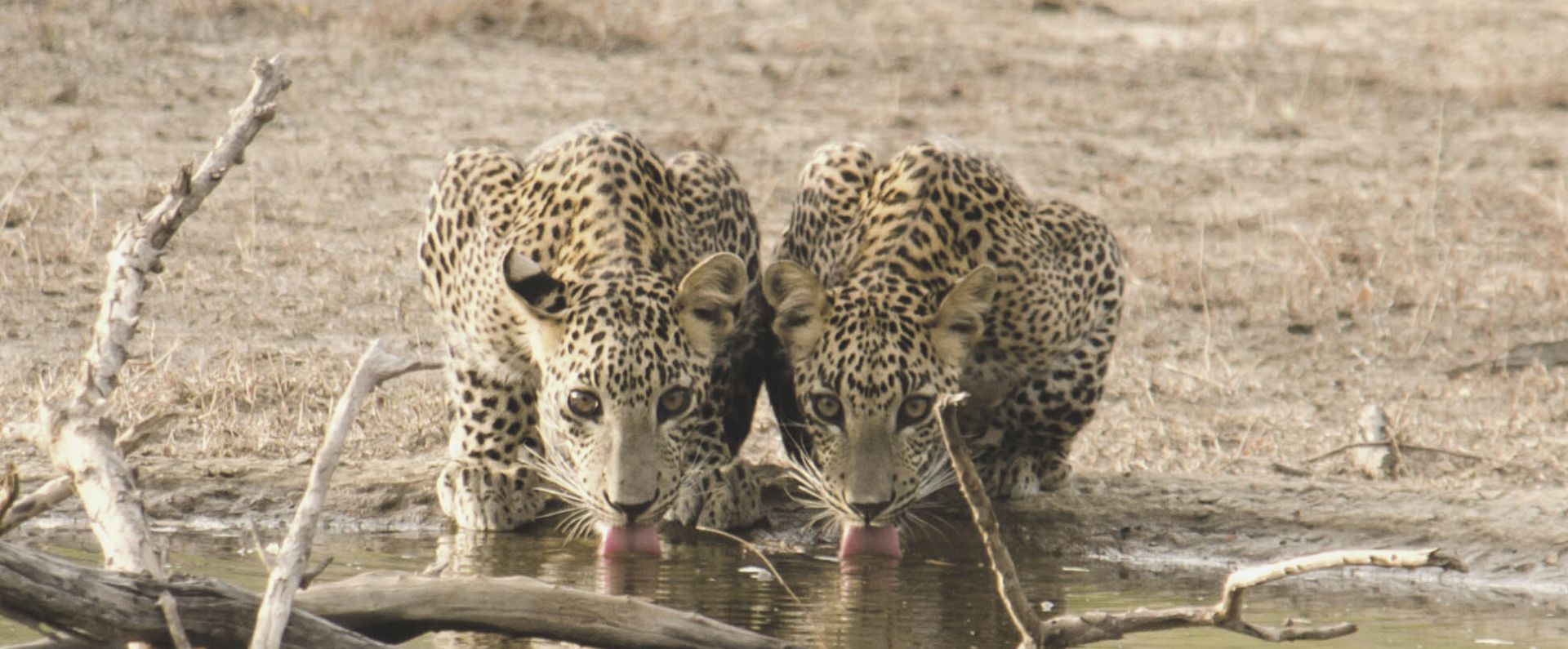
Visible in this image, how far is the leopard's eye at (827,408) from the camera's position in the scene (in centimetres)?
809

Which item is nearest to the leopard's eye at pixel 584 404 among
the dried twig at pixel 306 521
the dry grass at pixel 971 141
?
the dry grass at pixel 971 141

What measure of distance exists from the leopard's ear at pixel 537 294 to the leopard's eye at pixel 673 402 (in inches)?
17.6

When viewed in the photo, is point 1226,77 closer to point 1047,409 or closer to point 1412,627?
point 1047,409

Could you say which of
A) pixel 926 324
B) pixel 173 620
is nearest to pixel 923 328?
pixel 926 324

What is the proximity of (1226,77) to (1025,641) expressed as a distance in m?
14.9

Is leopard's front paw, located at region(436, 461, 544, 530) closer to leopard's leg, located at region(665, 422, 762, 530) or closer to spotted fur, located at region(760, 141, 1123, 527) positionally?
leopard's leg, located at region(665, 422, 762, 530)

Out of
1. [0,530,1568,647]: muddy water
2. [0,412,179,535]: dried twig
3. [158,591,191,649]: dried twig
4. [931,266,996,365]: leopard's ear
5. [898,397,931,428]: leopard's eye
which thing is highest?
[931,266,996,365]: leopard's ear

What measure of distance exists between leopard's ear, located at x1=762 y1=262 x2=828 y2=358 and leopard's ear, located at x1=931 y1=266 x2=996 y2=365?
1.38 ft

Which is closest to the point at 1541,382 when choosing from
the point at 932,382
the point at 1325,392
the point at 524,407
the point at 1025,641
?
the point at 1325,392

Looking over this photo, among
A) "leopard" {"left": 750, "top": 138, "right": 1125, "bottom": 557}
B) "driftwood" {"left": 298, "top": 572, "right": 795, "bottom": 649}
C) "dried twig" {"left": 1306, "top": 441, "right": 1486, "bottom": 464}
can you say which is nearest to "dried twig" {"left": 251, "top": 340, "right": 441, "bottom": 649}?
"driftwood" {"left": 298, "top": 572, "right": 795, "bottom": 649}

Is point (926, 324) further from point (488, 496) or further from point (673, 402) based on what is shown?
point (488, 496)

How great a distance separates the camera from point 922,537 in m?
8.81

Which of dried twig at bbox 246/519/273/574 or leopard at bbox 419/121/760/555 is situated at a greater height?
leopard at bbox 419/121/760/555

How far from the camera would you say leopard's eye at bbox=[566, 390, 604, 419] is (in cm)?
776
